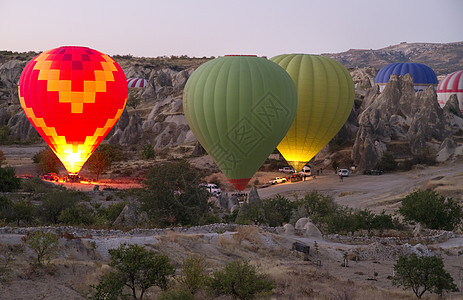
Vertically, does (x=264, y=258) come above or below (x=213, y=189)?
above

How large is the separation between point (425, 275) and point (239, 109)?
15.0 metres

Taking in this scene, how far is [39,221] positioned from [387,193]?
29.3 meters

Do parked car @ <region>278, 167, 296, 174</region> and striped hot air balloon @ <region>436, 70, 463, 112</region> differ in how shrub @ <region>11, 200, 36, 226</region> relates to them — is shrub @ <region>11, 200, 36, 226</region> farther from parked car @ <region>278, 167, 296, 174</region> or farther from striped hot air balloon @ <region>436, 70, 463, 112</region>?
striped hot air balloon @ <region>436, 70, 463, 112</region>

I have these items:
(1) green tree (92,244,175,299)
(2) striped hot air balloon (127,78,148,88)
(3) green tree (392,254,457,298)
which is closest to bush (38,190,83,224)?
(1) green tree (92,244,175,299)

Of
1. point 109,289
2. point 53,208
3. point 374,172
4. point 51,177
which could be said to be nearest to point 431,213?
point 374,172

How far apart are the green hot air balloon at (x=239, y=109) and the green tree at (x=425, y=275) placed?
45.7 feet

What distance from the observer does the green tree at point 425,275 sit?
872 inches

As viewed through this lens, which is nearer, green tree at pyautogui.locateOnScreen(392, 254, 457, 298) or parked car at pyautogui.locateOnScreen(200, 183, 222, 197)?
green tree at pyautogui.locateOnScreen(392, 254, 457, 298)

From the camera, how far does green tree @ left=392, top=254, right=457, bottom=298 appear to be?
2216cm

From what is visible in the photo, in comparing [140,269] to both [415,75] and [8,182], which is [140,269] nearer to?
[8,182]

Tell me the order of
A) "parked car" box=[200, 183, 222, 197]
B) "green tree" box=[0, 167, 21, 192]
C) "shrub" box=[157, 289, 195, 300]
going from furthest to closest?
"parked car" box=[200, 183, 222, 197], "green tree" box=[0, 167, 21, 192], "shrub" box=[157, 289, 195, 300]

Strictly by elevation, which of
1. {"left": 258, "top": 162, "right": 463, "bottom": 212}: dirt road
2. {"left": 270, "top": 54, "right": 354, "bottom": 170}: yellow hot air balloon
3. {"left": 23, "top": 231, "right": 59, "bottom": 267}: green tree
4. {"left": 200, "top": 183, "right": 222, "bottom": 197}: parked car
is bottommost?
{"left": 258, "top": 162, "right": 463, "bottom": 212}: dirt road

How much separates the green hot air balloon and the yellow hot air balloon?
243 inches

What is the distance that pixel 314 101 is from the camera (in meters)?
42.5
